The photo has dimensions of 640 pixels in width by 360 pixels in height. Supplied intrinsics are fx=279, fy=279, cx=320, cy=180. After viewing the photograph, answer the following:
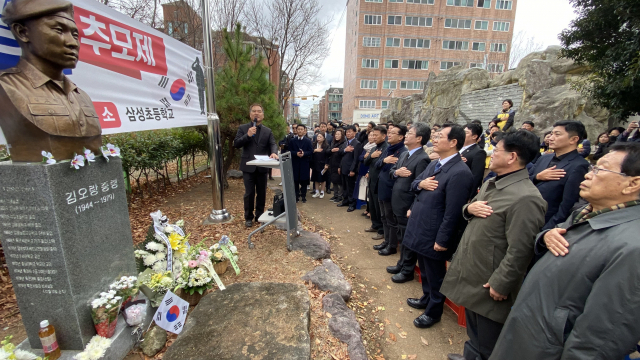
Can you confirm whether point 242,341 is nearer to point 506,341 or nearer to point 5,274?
point 506,341

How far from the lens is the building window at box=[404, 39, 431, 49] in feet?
119

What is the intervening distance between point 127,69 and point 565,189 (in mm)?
5329

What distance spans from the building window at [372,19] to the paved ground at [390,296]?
36515mm

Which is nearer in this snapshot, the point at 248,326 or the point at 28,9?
the point at 28,9


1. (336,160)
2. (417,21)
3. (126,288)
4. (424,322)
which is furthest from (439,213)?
(417,21)

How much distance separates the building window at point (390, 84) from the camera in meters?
36.7

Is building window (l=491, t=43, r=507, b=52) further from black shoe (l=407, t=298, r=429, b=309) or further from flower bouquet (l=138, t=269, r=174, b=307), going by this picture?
flower bouquet (l=138, t=269, r=174, b=307)

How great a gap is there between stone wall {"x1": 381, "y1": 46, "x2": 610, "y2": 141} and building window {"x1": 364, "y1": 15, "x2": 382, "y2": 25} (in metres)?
25.2

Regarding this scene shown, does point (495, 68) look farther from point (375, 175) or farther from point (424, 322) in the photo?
point (424, 322)

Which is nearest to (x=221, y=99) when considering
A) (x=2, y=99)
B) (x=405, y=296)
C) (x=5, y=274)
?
(x=5, y=274)

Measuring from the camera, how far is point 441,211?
2705 mm

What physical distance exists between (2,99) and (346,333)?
10.00ft

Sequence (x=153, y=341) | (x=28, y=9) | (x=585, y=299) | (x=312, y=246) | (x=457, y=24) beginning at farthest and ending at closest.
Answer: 1. (x=457, y=24)
2. (x=312, y=246)
3. (x=153, y=341)
4. (x=28, y=9)
5. (x=585, y=299)

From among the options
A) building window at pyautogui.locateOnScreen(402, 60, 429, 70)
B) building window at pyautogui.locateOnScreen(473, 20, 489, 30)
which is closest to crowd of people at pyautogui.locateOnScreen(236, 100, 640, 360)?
building window at pyautogui.locateOnScreen(402, 60, 429, 70)
